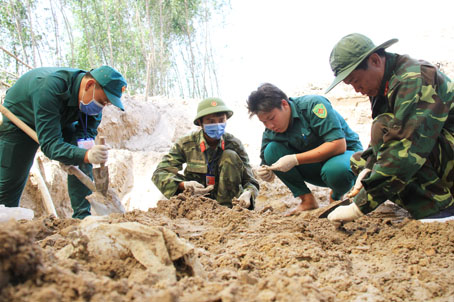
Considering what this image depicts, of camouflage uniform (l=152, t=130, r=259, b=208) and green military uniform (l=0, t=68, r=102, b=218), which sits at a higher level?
green military uniform (l=0, t=68, r=102, b=218)

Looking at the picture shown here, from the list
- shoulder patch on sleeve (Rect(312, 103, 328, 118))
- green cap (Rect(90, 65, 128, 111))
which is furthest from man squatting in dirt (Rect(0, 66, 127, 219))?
shoulder patch on sleeve (Rect(312, 103, 328, 118))

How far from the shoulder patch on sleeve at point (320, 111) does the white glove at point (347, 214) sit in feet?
3.46

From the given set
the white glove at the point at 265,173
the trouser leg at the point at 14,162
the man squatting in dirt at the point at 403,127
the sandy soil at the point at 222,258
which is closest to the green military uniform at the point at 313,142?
the white glove at the point at 265,173

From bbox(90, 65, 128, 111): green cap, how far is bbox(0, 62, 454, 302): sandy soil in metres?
1.03

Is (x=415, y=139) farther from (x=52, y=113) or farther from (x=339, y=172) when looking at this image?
(x=52, y=113)

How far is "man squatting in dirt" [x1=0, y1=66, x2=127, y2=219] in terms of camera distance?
2.66 metres

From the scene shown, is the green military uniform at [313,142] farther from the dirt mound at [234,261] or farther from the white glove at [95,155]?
the white glove at [95,155]

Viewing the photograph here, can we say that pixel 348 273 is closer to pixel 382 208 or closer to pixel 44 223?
pixel 382 208

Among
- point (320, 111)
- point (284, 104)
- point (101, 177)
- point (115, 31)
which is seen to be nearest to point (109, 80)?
point (101, 177)

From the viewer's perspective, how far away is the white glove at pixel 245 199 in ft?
9.56

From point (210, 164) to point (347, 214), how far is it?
157 centimetres

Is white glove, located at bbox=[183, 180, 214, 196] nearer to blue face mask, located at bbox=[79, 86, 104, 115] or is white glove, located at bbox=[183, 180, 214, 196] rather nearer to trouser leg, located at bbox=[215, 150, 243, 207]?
trouser leg, located at bbox=[215, 150, 243, 207]

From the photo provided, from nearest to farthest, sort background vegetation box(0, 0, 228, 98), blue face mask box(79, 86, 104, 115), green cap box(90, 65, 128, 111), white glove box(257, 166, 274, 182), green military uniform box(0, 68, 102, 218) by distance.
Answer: green military uniform box(0, 68, 102, 218) < green cap box(90, 65, 128, 111) < blue face mask box(79, 86, 104, 115) < white glove box(257, 166, 274, 182) < background vegetation box(0, 0, 228, 98)

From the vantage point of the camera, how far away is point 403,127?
183 cm
